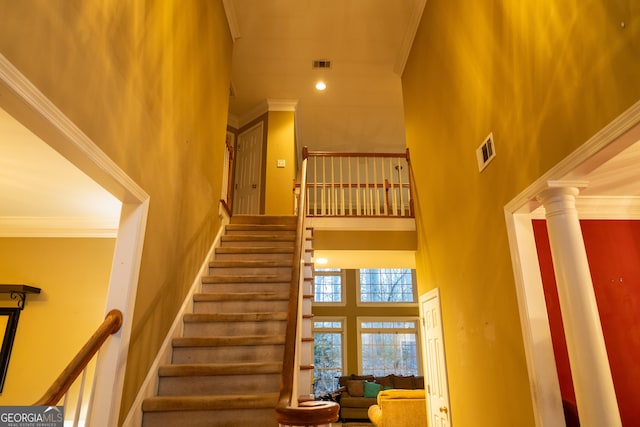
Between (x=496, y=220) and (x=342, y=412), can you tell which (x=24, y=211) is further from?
(x=342, y=412)

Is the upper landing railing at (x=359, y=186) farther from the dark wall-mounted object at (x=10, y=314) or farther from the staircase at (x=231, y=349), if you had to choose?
the dark wall-mounted object at (x=10, y=314)

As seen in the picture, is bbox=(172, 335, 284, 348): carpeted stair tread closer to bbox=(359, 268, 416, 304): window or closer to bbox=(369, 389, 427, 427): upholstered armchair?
bbox=(369, 389, 427, 427): upholstered armchair

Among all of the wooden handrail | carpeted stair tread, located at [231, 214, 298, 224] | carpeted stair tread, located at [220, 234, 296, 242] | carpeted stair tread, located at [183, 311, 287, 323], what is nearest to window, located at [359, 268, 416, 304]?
carpeted stair tread, located at [231, 214, 298, 224]

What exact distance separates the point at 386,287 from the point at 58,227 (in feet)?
28.2

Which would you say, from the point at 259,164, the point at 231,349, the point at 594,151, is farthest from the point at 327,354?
the point at 594,151

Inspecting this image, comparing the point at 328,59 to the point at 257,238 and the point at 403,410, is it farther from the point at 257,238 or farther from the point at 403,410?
the point at 403,410

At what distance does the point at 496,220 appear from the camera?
9.68ft

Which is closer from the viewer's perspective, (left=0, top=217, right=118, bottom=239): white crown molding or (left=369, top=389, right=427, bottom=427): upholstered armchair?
(left=0, top=217, right=118, bottom=239): white crown molding

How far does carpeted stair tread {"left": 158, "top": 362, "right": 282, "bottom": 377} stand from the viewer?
2867 millimetres

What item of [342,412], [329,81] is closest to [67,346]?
[329,81]

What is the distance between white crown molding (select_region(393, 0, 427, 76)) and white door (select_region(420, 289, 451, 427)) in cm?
347

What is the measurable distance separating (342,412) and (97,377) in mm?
6958

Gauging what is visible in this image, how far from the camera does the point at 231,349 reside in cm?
315

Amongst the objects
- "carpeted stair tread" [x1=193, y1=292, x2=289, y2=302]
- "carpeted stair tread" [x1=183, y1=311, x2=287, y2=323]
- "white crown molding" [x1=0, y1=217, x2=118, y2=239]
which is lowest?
"carpeted stair tread" [x1=183, y1=311, x2=287, y2=323]
